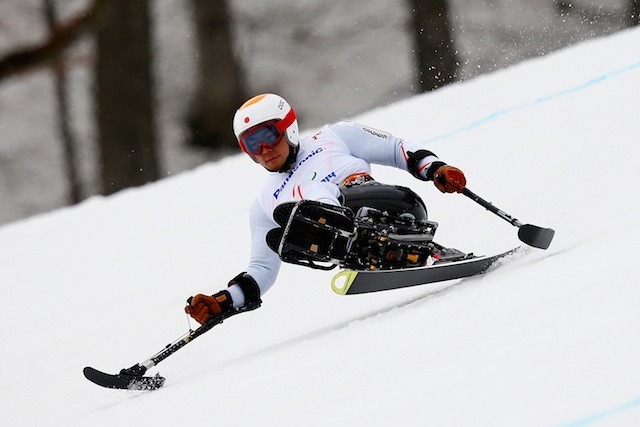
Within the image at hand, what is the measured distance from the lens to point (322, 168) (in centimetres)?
548

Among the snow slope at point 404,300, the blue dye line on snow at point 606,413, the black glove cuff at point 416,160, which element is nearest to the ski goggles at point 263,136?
the black glove cuff at point 416,160

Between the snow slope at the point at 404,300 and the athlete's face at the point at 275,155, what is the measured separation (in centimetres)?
84

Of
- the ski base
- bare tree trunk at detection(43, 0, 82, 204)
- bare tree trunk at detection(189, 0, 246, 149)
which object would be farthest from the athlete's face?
bare tree trunk at detection(43, 0, 82, 204)

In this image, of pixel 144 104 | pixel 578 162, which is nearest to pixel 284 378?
pixel 578 162

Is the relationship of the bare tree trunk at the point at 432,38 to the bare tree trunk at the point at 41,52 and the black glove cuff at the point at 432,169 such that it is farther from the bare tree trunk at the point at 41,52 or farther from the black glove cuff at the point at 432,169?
the black glove cuff at the point at 432,169

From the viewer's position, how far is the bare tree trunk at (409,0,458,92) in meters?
13.7

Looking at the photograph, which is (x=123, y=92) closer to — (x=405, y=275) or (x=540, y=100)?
(x=540, y=100)

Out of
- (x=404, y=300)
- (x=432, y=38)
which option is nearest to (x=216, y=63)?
(x=432, y=38)

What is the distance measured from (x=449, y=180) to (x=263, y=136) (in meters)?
0.89

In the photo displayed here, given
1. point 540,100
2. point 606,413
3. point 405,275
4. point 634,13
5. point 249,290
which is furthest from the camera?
point 634,13

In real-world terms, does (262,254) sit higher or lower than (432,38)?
lower

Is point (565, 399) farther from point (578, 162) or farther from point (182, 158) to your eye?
point (182, 158)

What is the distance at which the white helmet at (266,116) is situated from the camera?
5352mm

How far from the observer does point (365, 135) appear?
572 centimetres
